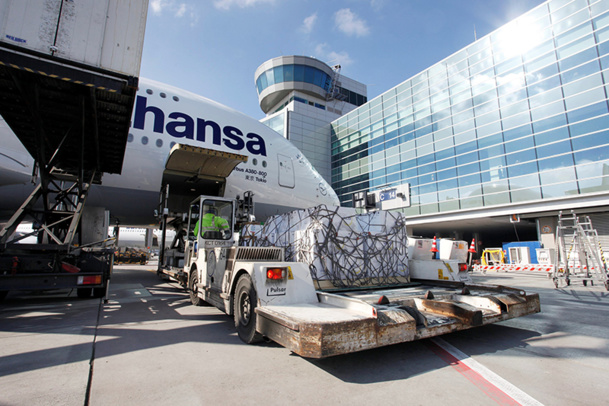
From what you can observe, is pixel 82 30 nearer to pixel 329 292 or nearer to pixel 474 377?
pixel 329 292

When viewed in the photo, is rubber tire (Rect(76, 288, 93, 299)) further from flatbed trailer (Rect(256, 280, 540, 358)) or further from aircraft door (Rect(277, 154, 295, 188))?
aircraft door (Rect(277, 154, 295, 188))

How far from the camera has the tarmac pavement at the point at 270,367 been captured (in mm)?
2631

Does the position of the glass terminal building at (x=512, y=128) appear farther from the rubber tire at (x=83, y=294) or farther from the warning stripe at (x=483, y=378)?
the rubber tire at (x=83, y=294)

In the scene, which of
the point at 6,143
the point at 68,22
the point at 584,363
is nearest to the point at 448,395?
the point at 584,363

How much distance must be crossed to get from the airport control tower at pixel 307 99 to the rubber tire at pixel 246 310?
3621 centimetres

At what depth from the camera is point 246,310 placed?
4152 mm

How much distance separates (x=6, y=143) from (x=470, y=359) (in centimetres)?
1119

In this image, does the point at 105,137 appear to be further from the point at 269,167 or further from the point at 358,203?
the point at 358,203

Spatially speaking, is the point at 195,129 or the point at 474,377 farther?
the point at 195,129

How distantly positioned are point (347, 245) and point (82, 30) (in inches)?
216

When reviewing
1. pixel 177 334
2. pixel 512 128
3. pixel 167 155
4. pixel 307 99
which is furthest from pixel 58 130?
pixel 307 99

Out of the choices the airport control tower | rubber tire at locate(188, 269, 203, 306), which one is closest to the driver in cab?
rubber tire at locate(188, 269, 203, 306)

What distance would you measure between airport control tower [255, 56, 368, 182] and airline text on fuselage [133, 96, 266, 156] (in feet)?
92.5

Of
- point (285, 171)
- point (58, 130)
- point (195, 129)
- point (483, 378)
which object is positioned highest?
point (195, 129)
